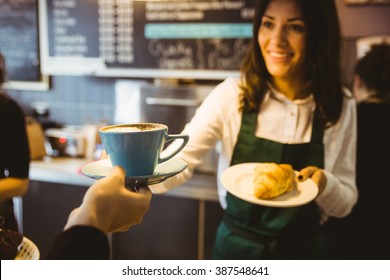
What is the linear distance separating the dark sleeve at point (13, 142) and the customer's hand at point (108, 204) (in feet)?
3.16

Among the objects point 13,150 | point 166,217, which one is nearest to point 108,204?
point 13,150

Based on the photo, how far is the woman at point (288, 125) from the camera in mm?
1124

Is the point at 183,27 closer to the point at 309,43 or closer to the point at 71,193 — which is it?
the point at 71,193

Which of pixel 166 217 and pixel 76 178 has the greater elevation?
pixel 76 178

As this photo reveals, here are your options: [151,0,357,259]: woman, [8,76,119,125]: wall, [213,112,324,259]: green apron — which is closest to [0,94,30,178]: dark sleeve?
[151,0,357,259]: woman

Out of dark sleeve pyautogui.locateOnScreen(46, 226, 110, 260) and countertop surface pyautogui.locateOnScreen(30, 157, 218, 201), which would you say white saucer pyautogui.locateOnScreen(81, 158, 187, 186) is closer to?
dark sleeve pyautogui.locateOnScreen(46, 226, 110, 260)

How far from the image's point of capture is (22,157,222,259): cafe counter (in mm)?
2109

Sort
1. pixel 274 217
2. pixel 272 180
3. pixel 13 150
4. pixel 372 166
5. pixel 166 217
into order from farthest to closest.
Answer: pixel 166 217, pixel 372 166, pixel 13 150, pixel 274 217, pixel 272 180

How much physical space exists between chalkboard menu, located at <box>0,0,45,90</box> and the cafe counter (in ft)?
2.70

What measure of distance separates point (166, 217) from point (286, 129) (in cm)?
114

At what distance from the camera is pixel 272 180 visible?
2.91ft

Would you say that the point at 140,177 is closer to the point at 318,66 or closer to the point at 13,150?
the point at 318,66
